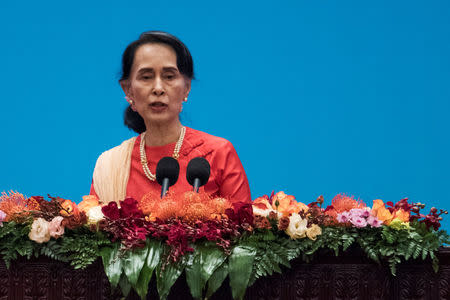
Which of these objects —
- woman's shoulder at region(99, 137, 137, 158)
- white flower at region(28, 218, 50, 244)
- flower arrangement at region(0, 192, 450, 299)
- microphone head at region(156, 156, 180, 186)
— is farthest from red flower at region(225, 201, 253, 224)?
woman's shoulder at region(99, 137, 137, 158)

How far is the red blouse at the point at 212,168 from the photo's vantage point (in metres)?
2.83

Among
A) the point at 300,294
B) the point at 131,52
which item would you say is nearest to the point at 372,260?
the point at 300,294

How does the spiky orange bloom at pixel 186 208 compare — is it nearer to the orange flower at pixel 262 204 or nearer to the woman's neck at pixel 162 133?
the orange flower at pixel 262 204

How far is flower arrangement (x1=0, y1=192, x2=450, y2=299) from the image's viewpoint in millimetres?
1905

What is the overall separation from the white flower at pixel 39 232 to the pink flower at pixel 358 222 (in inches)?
38.5

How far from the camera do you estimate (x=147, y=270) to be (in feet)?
6.25

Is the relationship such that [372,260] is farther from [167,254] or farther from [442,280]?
[167,254]

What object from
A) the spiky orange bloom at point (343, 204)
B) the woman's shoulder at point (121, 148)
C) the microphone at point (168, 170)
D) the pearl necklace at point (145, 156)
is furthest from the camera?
the woman's shoulder at point (121, 148)

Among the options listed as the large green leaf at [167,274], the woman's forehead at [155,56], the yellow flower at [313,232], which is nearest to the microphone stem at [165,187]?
the large green leaf at [167,274]

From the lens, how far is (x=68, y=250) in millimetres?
1979

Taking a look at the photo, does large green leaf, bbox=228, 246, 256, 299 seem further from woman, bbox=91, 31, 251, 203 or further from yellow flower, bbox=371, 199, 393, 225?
woman, bbox=91, 31, 251, 203

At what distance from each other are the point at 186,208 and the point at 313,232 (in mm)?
411

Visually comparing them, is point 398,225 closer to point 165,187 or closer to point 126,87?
point 165,187

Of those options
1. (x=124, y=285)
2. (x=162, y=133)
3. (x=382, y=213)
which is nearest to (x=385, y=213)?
(x=382, y=213)
